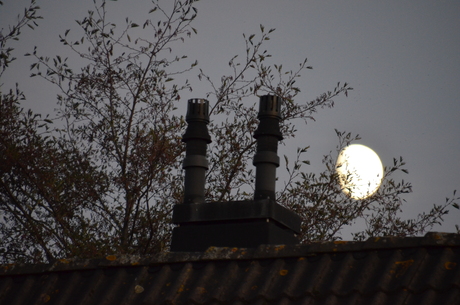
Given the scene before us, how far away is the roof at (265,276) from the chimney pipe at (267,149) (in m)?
2.66

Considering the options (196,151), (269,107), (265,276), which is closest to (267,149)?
(269,107)

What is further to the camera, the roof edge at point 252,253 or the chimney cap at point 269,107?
the chimney cap at point 269,107

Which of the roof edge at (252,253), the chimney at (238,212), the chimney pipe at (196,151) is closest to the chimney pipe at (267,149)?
the chimney at (238,212)

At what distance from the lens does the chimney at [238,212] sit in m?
7.12

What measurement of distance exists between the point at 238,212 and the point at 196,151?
52.3 inches

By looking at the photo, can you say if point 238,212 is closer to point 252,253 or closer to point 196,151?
point 196,151

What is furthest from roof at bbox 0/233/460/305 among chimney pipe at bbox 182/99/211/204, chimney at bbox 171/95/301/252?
chimney pipe at bbox 182/99/211/204

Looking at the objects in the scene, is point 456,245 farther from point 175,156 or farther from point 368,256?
point 175,156

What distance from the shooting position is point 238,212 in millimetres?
7223

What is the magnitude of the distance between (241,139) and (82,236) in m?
3.86

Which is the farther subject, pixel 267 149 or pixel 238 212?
pixel 267 149

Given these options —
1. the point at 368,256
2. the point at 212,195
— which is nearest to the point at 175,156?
the point at 212,195

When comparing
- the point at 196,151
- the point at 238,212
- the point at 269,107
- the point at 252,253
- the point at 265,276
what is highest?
the point at 269,107

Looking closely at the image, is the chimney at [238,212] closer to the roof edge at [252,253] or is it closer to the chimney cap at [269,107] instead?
the chimney cap at [269,107]
